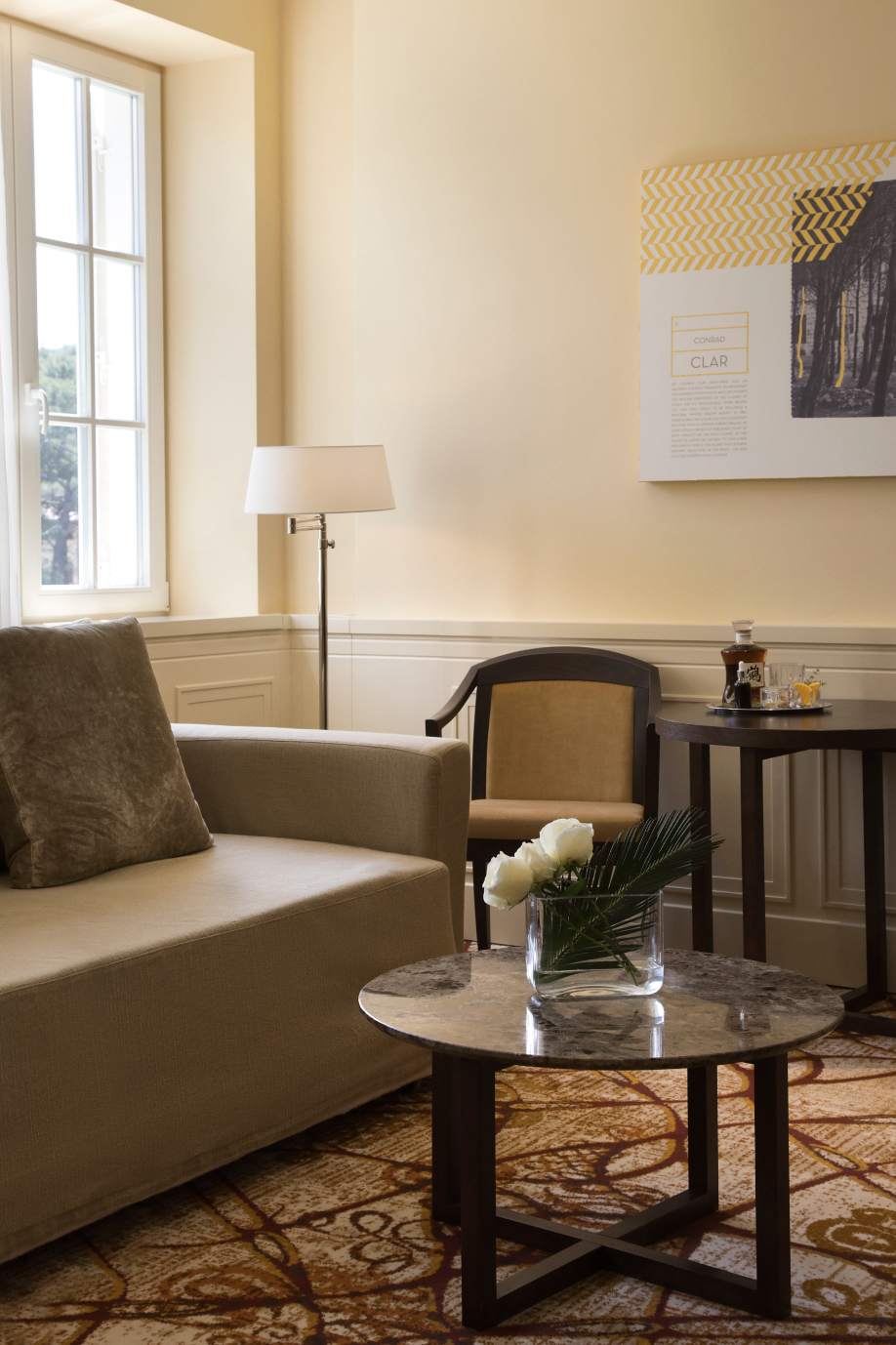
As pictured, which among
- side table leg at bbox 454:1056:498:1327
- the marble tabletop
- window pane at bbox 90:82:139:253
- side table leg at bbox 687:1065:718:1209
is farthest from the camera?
window pane at bbox 90:82:139:253

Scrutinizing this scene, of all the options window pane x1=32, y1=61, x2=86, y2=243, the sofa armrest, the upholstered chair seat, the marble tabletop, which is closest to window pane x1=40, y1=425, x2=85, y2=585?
window pane x1=32, y1=61, x2=86, y2=243

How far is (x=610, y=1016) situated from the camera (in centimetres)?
201

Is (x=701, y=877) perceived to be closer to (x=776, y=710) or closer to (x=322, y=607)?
(x=776, y=710)

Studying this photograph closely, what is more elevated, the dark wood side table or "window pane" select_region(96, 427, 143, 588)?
"window pane" select_region(96, 427, 143, 588)

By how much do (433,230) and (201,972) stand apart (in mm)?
2525

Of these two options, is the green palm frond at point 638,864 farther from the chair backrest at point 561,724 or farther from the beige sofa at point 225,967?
the chair backrest at point 561,724

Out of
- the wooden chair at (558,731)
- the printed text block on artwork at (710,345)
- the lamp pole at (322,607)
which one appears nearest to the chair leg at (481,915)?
the wooden chair at (558,731)

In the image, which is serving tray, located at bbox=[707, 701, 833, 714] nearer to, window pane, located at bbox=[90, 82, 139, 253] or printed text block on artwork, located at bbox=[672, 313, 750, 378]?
printed text block on artwork, located at bbox=[672, 313, 750, 378]

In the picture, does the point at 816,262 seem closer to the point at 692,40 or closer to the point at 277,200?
the point at 692,40

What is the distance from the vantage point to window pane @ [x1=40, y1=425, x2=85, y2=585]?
4.21 meters

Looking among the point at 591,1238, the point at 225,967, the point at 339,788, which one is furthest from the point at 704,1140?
the point at 339,788

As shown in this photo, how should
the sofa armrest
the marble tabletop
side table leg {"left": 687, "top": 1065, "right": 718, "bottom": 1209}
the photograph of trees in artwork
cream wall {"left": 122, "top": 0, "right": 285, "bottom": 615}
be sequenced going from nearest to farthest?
1. the marble tabletop
2. side table leg {"left": 687, "top": 1065, "right": 718, "bottom": 1209}
3. the sofa armrest
4. the photograph of trees in artwork
5. cream wall {"left": 122, "top": 0, "right": 285, "bottom": 615}

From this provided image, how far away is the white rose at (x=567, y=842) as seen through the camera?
2031mm

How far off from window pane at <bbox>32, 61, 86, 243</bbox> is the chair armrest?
1665 millimetres
